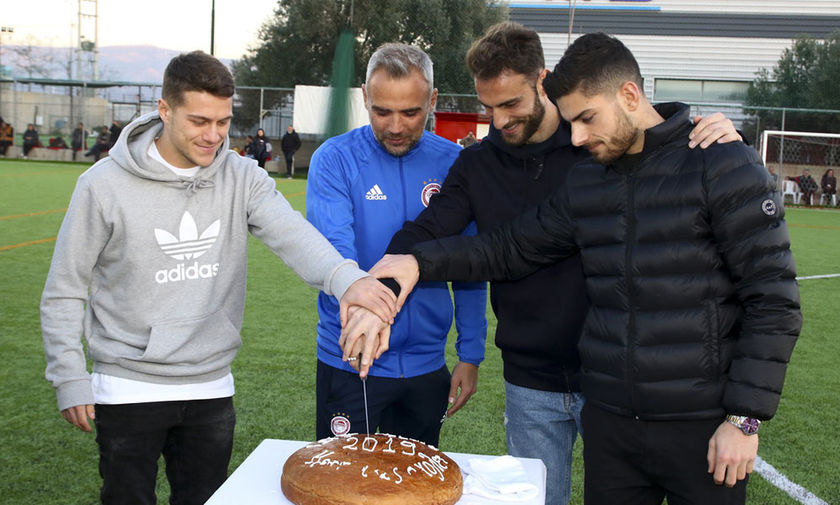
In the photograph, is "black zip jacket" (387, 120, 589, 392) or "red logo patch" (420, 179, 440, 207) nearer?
"black zip jacket" (387, 120, 589, 392)

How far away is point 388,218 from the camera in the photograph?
10.0 ft

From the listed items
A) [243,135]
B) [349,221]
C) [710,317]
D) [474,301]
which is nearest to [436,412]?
[474,301]

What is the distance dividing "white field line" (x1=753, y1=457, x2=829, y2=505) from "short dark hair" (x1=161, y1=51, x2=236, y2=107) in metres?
3.31

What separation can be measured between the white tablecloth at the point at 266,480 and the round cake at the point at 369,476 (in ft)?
0.14

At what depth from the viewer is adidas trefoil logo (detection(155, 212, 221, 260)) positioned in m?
2.63

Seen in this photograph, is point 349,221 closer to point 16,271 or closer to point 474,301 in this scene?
point 474,301

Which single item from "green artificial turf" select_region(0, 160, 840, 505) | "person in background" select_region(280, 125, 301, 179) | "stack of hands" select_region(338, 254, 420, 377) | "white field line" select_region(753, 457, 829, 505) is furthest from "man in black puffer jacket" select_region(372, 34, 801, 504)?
"person in background" select_region(280, 125, 301, 179)

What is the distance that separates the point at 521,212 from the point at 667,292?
0.70 metres

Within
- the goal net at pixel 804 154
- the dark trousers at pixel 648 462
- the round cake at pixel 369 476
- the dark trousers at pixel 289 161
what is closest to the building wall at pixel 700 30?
the goal net at pixel 804 154

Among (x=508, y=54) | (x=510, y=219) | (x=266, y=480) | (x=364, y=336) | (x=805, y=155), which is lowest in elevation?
(x=266, y=480)

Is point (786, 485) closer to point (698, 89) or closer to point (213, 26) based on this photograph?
point (213, 26)

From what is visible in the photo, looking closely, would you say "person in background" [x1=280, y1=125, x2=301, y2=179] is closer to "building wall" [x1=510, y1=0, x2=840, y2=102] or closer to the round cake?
"building wall" [x1=510, y1=0, x2=840, y2=102]

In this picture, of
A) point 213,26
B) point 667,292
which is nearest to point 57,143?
point 213,26

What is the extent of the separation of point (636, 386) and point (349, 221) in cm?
118
